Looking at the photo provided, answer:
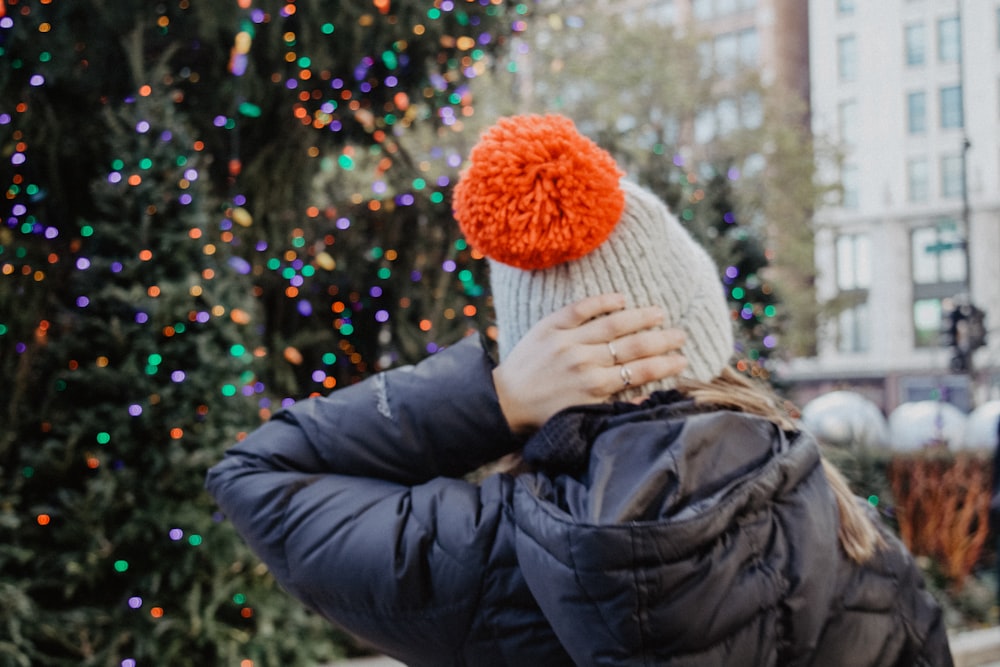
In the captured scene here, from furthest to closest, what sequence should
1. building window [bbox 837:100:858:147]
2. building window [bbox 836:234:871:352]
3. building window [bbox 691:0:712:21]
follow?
building window [bbox 691:0:712:21] → building window [bbox 836:234:871:352] → building window [bbox 837:100:858:147]

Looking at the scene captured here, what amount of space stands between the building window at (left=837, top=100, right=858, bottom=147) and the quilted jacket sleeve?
20.6m

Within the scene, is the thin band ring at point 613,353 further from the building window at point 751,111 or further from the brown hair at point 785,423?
the building window at point 751,111

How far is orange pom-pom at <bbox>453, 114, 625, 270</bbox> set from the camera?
1.19 m

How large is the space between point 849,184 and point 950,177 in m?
2.05

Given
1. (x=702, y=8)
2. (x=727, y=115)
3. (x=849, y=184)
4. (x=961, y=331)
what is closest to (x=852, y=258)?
(x=849, y=184)

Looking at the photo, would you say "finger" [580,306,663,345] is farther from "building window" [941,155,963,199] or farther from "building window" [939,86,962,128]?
"building window" [941,155,963,199]

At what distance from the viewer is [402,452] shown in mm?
1313

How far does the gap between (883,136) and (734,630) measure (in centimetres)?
2131

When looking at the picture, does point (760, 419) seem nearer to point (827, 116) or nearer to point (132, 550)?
point (132, 550)

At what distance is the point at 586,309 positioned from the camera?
4.08 ft

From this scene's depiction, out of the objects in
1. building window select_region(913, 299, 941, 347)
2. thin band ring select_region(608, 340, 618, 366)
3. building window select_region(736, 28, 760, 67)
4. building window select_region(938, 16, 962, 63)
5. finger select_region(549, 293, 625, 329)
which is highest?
building window select_region(736, 28, 760, 67)

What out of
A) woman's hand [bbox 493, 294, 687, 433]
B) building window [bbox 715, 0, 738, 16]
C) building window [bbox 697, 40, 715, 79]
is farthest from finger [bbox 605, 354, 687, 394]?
building window [bbox 715, 0, 738, 16]

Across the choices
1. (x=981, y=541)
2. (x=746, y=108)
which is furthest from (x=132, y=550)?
(x=746, y=108)

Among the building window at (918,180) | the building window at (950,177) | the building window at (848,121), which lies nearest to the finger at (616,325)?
the building window at (950,177)
